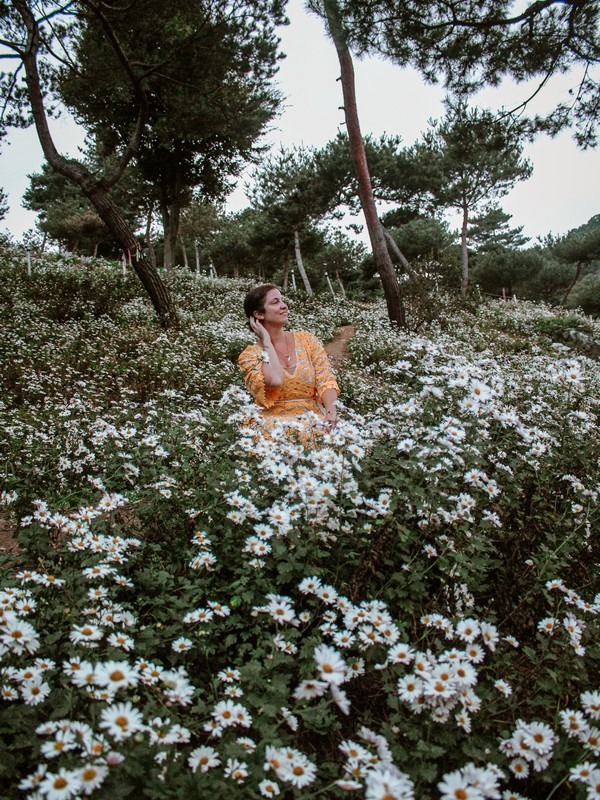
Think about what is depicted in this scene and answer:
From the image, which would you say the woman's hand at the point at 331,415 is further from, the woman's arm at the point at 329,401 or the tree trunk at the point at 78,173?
the tree trunk at the point at 78,173

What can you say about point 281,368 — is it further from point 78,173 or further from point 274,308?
point 78,173

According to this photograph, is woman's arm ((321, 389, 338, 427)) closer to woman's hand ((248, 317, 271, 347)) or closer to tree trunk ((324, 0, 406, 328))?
woman's hand ((248, 317, 271, 347))

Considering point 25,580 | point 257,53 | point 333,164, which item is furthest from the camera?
point 333,164

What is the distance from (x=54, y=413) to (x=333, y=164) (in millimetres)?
19480

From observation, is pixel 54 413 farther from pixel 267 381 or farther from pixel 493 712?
pixel 493 712

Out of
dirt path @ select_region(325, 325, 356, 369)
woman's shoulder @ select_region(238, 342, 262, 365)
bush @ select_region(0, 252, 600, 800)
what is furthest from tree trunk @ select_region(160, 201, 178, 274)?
bush @ select_region(0, 252, 600, 800)

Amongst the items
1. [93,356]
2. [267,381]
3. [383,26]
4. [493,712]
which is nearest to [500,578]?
[493,712]

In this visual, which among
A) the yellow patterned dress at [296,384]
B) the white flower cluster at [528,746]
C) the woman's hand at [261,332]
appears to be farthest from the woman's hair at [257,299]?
the white flower cluster at [528,746]

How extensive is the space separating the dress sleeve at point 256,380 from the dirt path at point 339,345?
520 cm

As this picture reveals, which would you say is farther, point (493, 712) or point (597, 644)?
point (597, 644)

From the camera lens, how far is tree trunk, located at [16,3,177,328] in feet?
28.3

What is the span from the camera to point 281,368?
3961 mm

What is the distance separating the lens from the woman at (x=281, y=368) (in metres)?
3.82

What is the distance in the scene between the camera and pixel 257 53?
1002 centimetres
